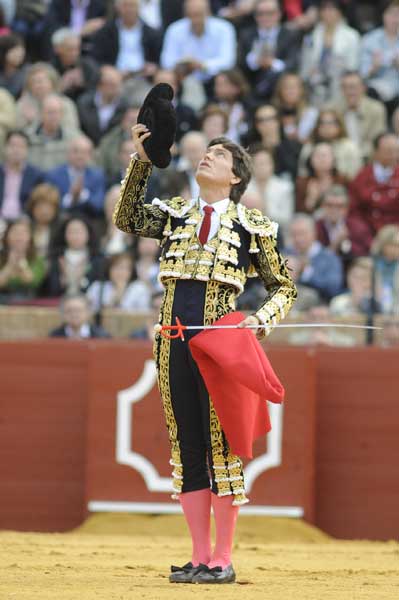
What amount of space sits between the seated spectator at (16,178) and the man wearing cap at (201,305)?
5.23 metres

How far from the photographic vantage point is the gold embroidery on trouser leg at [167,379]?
16.7 feet

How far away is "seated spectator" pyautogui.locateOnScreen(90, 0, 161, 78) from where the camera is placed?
1187cm

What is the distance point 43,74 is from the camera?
11.1 m

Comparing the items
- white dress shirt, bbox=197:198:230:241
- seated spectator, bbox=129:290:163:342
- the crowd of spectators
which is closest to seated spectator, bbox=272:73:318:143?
the crowd of spectators

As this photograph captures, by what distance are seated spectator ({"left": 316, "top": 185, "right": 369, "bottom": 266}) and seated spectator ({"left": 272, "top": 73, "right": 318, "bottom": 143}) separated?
1244 millimetres

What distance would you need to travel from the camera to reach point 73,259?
30.7 ft

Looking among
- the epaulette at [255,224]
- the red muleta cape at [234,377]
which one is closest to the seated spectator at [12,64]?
the epaulette at [255,224]

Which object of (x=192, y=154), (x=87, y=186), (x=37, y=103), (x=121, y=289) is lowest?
(x=121, y=289)

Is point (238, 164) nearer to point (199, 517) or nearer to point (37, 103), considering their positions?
point (199, 517)

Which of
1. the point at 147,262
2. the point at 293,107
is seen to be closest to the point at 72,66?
the point at 293,107

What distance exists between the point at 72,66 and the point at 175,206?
22.5ft

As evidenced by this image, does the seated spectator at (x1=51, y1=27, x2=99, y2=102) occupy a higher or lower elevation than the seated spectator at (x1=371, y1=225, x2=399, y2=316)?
higher

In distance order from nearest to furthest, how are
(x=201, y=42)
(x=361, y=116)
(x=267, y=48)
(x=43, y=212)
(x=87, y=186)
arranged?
(x=43, y=212) → (x=87, y=186) → (x=361, y=116) → (x=267, y=48) → (x=201, y=42)

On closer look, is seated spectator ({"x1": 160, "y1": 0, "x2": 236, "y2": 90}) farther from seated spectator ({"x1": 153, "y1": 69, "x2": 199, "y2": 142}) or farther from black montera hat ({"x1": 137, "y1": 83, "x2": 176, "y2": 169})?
black montera hat ({"x1": 137, "y1": 83, "x2": 176, "y2": 169})
